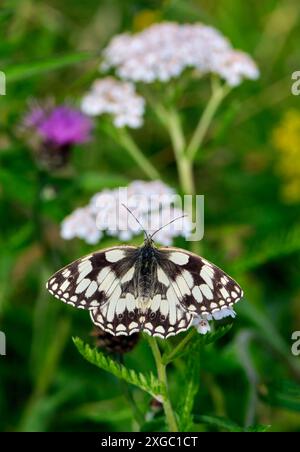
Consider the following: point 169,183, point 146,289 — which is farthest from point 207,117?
point 146,289

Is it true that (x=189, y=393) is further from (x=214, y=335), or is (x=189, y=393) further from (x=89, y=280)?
(x=89, y=280)

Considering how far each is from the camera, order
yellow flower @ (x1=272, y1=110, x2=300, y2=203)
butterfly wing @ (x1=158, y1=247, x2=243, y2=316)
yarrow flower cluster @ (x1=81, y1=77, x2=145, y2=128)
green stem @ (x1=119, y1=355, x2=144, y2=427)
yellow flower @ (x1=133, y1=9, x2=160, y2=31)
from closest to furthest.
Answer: butterfly wing @ (x1=158, y1=247, x2=243, y2=316), green stem @ (x1=119, y1=355, x2=144, y2=427), yarrow flower cluster @ (x1=81, y1=77, x2=145, y2=128), yellow flower @ (x1=272, y1=110, x2=300, y2=203), yellow flower @ (x1=133, y1=9, x2=160, y2=31)

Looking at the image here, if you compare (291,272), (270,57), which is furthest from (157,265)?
(270,57)

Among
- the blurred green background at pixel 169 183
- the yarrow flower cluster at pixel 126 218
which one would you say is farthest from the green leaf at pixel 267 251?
Answer: the yarrow flower cluster at pixel 126 218

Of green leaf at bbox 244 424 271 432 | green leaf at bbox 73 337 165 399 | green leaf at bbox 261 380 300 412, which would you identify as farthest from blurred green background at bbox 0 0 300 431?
green leaf at bbox 73 337 165 399

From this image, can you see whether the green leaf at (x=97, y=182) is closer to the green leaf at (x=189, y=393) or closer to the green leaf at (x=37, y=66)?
the green leaf at (x=37, y=66)

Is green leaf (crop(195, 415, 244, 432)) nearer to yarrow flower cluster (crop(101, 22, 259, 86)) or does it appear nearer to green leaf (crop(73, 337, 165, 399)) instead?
green leaf (crop(73, 337, 165, 399))
